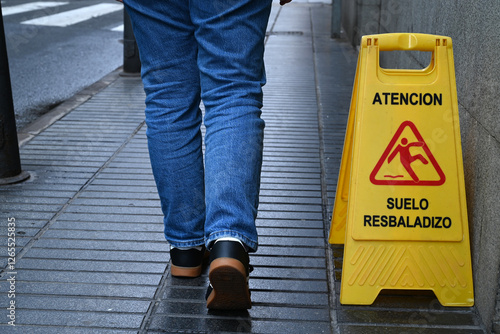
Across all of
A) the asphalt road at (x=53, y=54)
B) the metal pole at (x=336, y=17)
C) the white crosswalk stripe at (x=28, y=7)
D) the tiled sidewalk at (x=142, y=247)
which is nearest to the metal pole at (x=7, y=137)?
the tiled sidewalk at (x=142, y=247)

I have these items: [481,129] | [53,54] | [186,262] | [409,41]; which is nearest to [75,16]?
[53,54]

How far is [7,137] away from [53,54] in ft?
16.0

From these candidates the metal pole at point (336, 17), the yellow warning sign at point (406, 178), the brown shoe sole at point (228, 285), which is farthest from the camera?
the metal pole at point (336, 17)

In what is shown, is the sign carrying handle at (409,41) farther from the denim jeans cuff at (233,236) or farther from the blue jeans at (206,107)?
the denim jeans cuff at (233,236)

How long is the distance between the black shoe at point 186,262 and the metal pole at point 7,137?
4.74 ft

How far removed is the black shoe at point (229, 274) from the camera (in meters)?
1.90

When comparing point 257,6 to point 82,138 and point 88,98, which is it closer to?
point 82,138

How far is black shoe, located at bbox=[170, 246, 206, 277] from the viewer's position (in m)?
2.41

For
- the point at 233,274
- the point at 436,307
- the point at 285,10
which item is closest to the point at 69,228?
the point at 233,274

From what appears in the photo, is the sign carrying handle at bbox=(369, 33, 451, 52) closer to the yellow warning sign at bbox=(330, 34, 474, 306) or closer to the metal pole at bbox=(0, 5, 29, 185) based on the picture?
the yellow warning sign at bbox=(330, 34, 474, 306)

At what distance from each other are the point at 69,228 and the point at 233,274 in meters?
1.24

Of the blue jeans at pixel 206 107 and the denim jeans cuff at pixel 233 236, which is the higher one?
the blue jeans at pixel 206 107

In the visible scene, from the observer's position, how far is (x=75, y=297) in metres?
2.31

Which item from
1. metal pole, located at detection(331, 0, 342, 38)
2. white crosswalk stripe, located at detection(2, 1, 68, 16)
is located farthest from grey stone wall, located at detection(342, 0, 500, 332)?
white crosswalk stripe, located at detection(2, 1, 68, 16)
